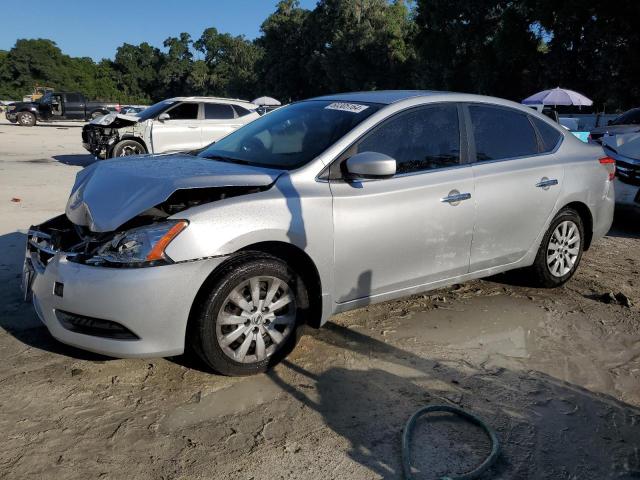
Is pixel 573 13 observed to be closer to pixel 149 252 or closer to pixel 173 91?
pixel 149 252

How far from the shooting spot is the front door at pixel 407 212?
12.0 feet

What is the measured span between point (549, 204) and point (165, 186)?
3160 mm

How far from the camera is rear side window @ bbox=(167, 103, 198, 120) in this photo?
12.9 metres

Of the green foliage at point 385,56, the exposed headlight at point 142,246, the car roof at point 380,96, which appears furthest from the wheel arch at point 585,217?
the green foliage at point 385,56

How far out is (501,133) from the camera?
182 inches

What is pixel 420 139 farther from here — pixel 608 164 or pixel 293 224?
pixel 608 164

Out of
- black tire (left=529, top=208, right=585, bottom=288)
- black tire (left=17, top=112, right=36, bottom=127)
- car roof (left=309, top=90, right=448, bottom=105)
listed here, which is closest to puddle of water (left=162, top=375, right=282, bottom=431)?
car roof (left=309, top=90, right=448, bottom=105)

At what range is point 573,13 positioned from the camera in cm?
2828

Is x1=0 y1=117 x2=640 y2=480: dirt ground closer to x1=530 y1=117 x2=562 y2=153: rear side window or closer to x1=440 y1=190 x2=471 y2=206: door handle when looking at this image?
x1=440 y1=190 x2=471 y2=206: door handle

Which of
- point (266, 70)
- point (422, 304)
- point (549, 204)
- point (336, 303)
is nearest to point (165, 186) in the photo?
point (336, 303)

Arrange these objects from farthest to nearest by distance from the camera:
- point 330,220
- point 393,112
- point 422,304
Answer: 1. point 422,304
2. point 393,112
3. point 330,220

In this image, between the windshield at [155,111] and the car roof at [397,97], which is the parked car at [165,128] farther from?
the car roof at [397,97]

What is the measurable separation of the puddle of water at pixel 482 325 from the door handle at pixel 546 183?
99 centimetres

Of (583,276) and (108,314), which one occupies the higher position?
(108,314)
